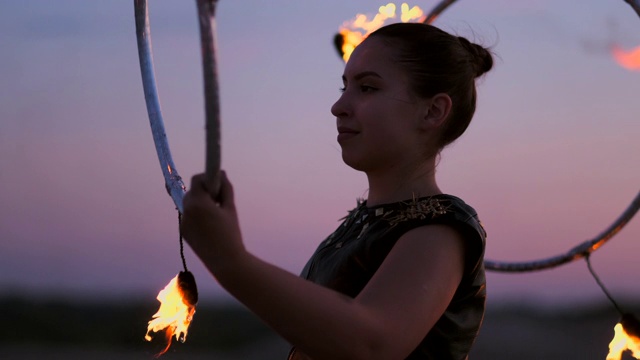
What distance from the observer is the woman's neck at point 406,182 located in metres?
2.97

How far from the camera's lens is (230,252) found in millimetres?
2064

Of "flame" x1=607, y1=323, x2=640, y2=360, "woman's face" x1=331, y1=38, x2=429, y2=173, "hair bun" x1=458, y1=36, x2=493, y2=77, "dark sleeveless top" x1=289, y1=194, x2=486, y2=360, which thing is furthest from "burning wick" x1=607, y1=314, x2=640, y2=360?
"woman's face" x1=331, y1=38, x2=429, y2=173

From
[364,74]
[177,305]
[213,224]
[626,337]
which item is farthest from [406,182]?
[626,337]

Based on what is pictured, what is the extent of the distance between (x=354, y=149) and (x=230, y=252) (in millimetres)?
899

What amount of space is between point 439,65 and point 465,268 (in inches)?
25.5

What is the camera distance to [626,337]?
4277 millimetres

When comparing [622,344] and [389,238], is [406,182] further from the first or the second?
[622,344]

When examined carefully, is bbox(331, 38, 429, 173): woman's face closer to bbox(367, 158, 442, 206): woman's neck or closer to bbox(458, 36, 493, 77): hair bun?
bbox(367, 158, 442, 206): woman's neck

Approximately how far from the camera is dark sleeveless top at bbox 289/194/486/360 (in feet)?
8.71

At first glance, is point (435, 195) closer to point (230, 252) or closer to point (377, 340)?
point (377, 340)

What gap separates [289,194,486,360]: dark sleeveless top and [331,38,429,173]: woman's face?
14cm

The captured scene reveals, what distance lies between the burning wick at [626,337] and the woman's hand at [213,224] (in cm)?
259

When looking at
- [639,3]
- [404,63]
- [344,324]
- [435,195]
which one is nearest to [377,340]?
[344,324]

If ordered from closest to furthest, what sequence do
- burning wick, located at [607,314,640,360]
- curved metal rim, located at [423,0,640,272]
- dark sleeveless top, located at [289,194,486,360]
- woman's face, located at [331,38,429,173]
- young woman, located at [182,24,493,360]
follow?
young woman, located at [182,24,493,360] < dark sleeveless top, located at [289,194,486,360] < woman's face, located at [331,38,429,173] < burning wick, located at [607,314,640,360] < curved metal rim, located at [423,0,640,272]
